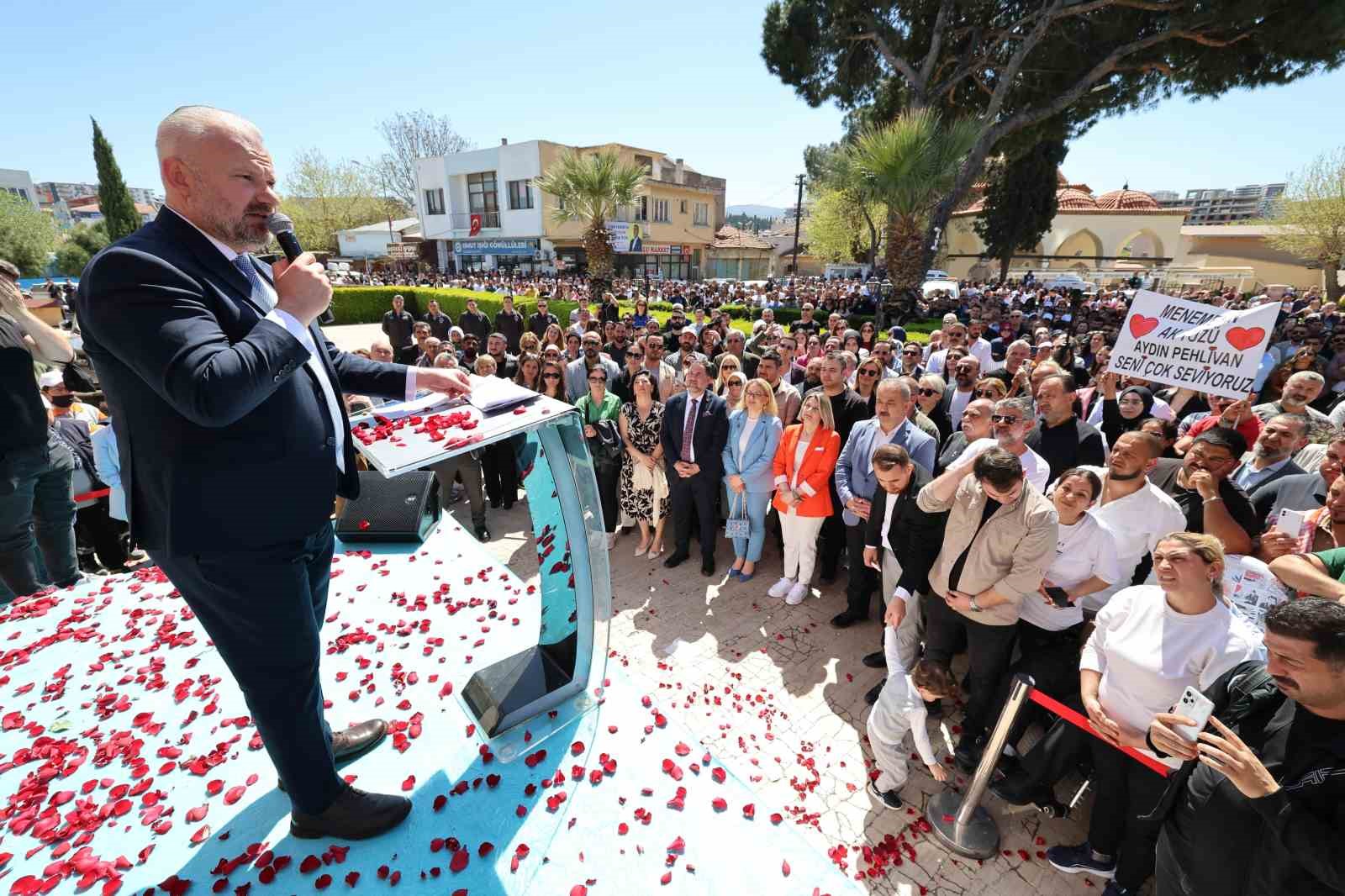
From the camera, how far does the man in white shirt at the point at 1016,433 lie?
3.98 metres

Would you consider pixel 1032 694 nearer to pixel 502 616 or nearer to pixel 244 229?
pixel 502 616

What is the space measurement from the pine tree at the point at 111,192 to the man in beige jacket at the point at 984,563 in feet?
168

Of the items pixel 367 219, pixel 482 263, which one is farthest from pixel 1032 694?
pixel 367 219

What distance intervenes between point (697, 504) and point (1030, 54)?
22.3 metres

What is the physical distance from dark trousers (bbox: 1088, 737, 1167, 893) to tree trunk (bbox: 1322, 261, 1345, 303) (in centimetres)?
3663

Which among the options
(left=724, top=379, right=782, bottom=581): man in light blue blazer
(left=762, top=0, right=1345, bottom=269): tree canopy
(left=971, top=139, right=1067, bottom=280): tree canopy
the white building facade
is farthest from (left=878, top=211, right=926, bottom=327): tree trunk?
Result: the white building facade

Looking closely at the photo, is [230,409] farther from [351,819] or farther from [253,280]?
[351,819]

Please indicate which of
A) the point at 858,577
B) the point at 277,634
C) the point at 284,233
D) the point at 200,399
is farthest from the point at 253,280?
the point at 858,577

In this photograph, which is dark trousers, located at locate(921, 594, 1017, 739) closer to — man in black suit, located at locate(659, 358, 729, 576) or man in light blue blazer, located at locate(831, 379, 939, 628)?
man in light blue blazer, located at locate(831, 379, 939, 628)

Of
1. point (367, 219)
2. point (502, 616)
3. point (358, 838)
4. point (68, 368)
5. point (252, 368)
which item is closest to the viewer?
point (252, 368)

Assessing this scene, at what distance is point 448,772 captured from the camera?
2.76 metres

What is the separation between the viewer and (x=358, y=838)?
7.84ft

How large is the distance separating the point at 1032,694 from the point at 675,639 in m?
2.53

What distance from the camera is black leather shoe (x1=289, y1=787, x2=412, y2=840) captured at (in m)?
2.32
